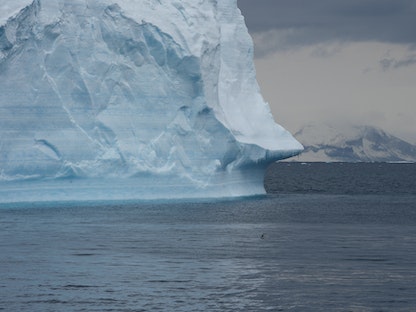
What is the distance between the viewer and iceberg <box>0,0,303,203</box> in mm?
33656

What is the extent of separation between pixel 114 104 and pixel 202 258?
13051mm

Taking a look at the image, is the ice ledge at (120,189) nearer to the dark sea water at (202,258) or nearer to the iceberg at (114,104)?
the iceberg at (114,104)

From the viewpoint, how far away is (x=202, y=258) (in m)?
23.7

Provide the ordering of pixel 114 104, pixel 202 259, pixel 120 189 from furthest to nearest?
pixel 120 189 < pixel 114 104 < pixel 202 259

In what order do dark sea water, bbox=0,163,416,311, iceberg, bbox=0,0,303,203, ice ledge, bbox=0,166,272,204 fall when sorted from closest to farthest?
dark sea water, bbox=0,163,416,311 → iceberg, bbox=0,0,303,203 → ice ledge, bbox=0,166,272,204

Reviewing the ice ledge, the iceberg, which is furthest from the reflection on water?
the iceberg

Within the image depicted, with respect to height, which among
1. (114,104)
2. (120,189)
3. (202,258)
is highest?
(114,104)

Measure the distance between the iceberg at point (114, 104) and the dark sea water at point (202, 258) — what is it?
117 centimetres

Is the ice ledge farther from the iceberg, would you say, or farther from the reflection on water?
the reflection on water

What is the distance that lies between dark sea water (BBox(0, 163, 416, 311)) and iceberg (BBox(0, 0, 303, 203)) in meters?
1.17

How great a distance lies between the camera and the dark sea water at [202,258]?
60.2 feet

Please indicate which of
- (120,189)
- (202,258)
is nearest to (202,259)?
(202,258)

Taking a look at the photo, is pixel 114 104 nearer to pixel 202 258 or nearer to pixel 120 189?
pixel 120 189

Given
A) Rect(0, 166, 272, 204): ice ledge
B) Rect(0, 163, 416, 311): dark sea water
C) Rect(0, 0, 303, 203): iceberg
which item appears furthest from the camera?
Rect(0, 166, 272, 204): ice ledge
